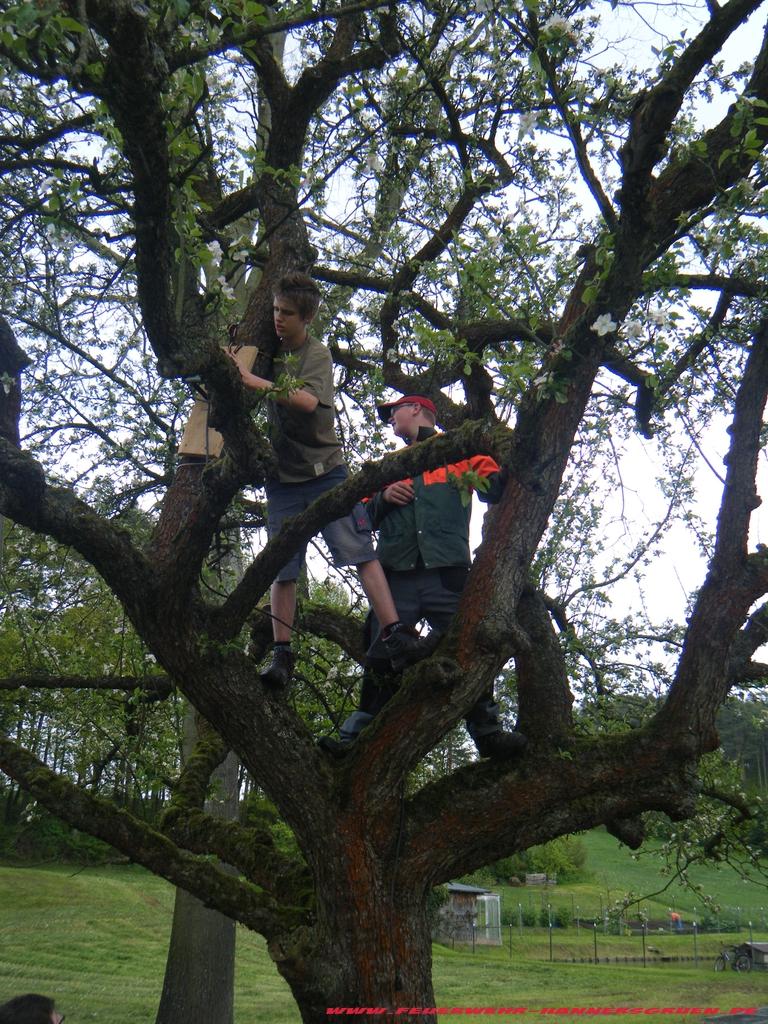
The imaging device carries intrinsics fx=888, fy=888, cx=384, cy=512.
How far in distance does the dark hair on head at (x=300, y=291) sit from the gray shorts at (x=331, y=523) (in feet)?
2.88

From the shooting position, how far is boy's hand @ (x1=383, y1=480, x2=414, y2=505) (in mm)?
4777

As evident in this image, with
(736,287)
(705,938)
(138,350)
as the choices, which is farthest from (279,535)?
(705,938)

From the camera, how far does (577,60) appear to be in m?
5.64

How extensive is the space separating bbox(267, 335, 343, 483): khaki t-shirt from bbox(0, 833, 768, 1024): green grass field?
7899 millimetres

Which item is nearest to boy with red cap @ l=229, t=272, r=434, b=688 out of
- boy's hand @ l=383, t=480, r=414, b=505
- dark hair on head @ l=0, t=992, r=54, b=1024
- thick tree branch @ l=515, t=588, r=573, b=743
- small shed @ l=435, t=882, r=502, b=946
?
boy's hand @ l=383, t=480, r=414, b=505

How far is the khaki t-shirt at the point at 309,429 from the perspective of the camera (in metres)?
4.54

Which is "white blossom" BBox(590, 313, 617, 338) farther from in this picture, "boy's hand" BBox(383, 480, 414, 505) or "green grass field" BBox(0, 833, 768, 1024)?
"green grass field" BBox(0, 833, 768, 1024)

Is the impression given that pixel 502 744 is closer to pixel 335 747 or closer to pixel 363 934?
pixel 335 747

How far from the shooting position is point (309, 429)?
181 inches

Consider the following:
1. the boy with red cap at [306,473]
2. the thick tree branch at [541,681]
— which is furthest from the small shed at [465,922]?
the boy with red cap at [306,473]

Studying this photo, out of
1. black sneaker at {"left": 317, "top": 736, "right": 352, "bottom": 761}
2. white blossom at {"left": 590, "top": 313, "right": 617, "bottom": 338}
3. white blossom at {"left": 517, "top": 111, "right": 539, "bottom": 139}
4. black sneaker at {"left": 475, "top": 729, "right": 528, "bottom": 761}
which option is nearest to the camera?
white blossom at {"left": 590, "top": 313, "right": 617, "bottom": 338}

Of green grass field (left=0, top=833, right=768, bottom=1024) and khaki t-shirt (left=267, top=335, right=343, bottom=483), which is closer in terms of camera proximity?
khaki t-shirt (left=267, top=335, right=343, bottom=483)

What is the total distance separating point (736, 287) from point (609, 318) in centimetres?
249

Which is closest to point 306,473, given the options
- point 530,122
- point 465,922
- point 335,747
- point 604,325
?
point 335,747
